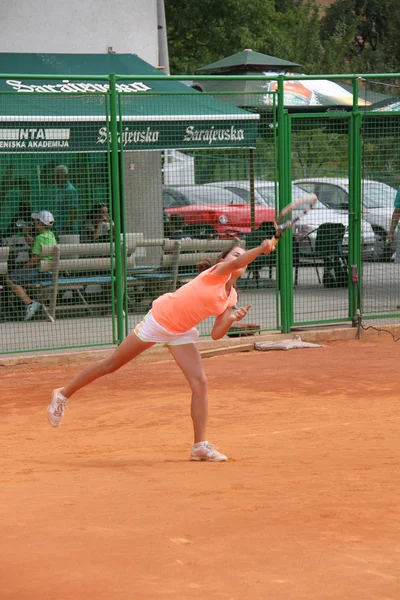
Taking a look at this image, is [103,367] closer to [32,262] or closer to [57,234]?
[32,262]

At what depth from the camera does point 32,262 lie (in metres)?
12.6

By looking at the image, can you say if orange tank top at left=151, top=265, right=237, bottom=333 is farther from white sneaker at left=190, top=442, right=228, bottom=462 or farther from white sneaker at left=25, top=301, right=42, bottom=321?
white sneaker at left=25, top=301, right=42, bottom=321

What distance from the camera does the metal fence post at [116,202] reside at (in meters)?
12.5

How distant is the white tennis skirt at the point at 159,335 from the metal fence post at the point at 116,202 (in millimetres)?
4815

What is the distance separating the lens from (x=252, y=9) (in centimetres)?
3794

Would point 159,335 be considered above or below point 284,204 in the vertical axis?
below

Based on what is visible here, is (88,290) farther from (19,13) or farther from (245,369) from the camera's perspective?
(19,13)

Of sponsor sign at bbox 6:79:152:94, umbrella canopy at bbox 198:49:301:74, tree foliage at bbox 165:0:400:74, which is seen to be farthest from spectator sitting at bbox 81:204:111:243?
tree foliage at bbox 165:0:400:74

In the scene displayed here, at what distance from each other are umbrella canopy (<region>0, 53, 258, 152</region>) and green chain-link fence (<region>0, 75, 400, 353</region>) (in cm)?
1

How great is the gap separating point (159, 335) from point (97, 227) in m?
5.16

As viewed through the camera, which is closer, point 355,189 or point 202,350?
point 202,350

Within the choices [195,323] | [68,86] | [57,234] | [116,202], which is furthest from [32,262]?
[195,323]

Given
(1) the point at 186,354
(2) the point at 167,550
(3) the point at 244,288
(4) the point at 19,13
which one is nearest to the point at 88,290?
(3) the point at 244,288

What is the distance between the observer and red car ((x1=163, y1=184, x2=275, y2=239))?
13117 mm
